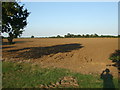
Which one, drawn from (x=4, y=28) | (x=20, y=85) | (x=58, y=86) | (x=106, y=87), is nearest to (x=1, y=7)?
(x=4, y=28)

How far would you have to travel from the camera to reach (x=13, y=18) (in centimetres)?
1529

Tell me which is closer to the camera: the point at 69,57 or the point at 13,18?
the point at 13,18

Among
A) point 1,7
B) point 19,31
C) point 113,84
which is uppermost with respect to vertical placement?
point 1,7

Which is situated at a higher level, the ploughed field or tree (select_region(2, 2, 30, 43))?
tree (select_region(2, 2, 30, 43))

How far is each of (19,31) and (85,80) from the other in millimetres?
9205

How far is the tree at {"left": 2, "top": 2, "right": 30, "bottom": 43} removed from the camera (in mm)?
14002

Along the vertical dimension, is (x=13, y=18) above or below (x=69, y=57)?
above

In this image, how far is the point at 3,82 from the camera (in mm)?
8719

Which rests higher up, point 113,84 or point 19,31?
point 19,31

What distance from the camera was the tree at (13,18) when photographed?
1400 cm

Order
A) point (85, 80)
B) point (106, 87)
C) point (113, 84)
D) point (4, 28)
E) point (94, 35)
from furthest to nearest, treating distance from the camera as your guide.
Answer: point (94, 35) → point (4, 28) → point (85, 80) → point (113, 84) → point (106, 87)

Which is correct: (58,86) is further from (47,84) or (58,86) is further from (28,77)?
(28,77)

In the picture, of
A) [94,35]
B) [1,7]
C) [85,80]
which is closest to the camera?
[85,80]

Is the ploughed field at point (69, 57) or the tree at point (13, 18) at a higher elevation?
the tree at point (13, 18)
